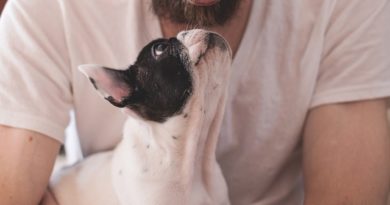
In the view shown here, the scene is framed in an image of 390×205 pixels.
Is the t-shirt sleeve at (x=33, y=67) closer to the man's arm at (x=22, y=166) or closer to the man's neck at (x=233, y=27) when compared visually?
the man's arm at (x=22, y=166)

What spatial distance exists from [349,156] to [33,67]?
0.54m

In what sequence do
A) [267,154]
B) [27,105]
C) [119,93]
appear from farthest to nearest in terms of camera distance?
1. [267,154]
2. [27,105]
3. [119,93]

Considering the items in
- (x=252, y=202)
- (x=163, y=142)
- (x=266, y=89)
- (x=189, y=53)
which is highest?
(x=189, y=53)

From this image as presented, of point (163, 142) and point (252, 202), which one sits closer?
point (163, 142)

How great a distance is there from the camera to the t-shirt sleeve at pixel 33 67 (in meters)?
0.91

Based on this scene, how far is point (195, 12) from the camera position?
2.84 feet

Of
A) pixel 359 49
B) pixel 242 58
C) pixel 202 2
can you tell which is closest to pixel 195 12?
pixel 202 2

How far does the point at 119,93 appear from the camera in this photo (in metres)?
0.71

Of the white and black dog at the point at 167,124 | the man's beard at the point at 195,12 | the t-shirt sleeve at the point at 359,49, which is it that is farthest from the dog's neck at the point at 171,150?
the t-shirt sleeve at the point at 359,49

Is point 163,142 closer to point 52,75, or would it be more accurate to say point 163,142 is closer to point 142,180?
point 142,180

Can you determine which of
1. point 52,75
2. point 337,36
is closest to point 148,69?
point 52,75

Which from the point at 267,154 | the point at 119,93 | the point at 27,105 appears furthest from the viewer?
the point at 267,154

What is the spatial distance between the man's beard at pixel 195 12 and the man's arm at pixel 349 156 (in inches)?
9.2

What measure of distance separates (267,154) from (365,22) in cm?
29
